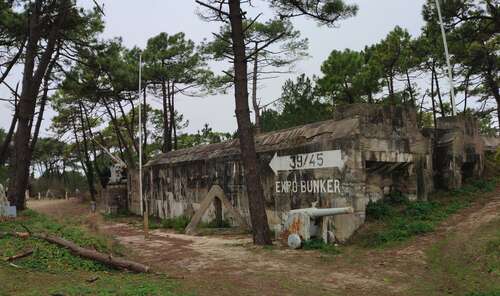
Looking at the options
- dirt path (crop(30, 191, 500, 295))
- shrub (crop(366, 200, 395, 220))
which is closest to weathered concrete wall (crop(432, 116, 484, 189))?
dirt path (crop(30, 191, 500, 295))

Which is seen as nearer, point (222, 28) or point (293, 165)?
point (293, 165)

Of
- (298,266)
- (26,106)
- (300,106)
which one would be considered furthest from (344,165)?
(300,106)

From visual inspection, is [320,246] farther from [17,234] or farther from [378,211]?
[17,234]

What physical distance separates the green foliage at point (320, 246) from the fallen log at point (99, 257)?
372cm

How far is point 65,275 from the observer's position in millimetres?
6613

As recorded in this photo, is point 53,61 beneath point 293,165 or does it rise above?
above

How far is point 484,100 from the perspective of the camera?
866 inches

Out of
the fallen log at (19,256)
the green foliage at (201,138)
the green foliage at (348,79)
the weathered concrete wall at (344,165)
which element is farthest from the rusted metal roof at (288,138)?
the green foliage at (201,138)

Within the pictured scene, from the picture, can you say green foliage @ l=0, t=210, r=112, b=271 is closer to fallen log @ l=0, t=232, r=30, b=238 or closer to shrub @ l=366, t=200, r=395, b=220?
fallen log @ l=0, t=232, r=30, b=238

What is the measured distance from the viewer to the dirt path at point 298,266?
6.34 m

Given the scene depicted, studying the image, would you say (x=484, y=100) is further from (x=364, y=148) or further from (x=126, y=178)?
(x=126, y=178)

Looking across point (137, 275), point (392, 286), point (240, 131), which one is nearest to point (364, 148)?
point (240, 131)

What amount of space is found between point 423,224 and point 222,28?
53.4 ft

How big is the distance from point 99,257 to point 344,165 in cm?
563
